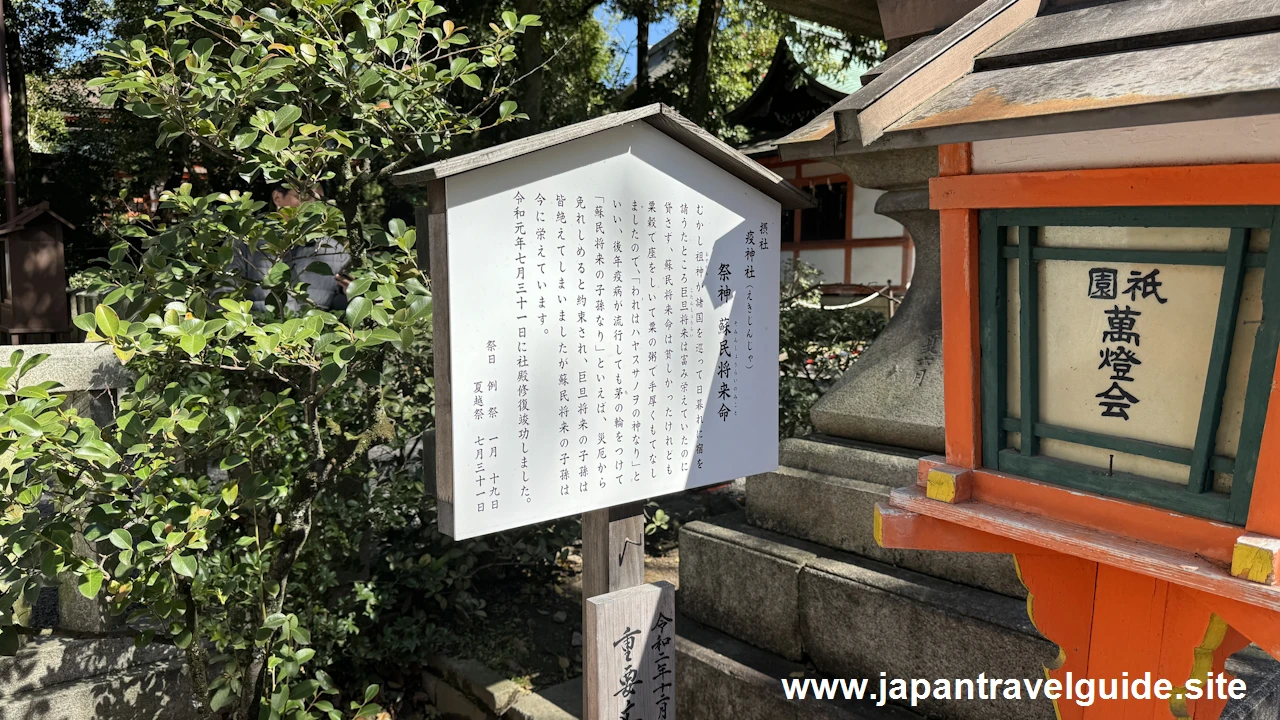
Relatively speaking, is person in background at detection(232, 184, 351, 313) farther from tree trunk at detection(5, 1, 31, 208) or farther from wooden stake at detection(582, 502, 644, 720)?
tree trunk at detection(5, 1, 31, 208)

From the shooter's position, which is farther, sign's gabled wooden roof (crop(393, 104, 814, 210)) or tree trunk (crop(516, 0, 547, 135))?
tree trunk (crop(516, 0, 547, 135))

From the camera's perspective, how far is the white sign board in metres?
1.88

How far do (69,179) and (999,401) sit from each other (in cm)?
1530

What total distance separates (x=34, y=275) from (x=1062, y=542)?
264 inches

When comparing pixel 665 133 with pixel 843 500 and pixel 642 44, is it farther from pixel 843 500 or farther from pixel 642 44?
pixel 642 44

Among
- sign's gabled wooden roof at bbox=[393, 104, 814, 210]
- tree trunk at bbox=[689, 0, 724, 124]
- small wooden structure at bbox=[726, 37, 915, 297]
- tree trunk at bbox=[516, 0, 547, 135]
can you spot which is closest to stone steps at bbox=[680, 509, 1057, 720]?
sign's gabled wooden roof at bbox=[393, 104, 814, 210]

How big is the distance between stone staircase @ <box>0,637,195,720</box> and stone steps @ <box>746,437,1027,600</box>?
243 cm

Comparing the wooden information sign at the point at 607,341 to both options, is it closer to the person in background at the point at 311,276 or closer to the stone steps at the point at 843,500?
the stone steps at the point at 843,500

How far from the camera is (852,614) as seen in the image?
3061 millimetres

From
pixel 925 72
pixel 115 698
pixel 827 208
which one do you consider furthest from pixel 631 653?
pixel 827 208

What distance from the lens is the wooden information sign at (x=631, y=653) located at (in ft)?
7.23

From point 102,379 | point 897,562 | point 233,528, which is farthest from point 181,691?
point 897,562

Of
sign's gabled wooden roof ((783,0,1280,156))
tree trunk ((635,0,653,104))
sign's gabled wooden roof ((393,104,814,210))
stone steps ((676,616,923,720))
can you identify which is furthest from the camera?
tree trunk ((635,0,653,104))

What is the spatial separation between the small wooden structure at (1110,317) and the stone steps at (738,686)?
1.00 metres
